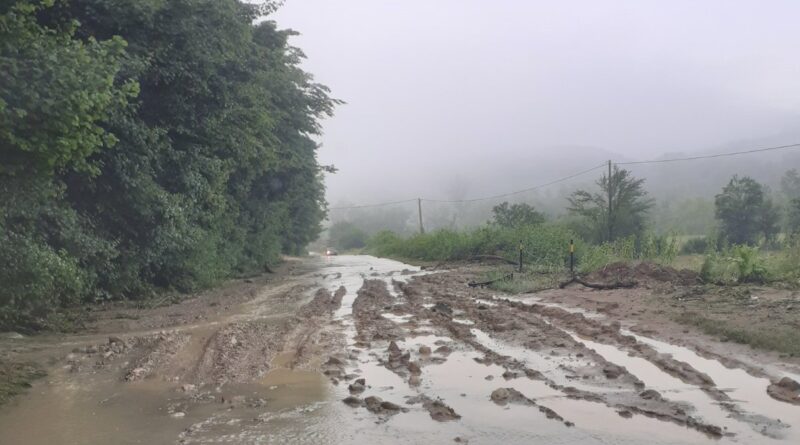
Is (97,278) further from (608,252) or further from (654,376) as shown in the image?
(608,252)

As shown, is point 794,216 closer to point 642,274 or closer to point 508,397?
point 642,274

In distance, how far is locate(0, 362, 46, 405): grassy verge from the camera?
20.1 ft

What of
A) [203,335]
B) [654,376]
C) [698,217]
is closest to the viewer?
[654,376]

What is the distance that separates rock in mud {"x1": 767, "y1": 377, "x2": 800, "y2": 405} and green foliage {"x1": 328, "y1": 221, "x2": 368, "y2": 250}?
3777 inches

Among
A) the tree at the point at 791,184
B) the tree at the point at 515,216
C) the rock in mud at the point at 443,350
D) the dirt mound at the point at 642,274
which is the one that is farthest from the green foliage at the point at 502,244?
the tree at the point at 791,184

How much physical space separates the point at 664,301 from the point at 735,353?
15.2ft

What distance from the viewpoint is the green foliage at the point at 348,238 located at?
105438 millimetres

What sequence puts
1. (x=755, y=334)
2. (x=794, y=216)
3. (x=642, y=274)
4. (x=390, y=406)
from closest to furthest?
(x=390, y=406), (x=755, y=334), (x=642, y=274), (x=794, y=216)

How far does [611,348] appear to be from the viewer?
8.02 m

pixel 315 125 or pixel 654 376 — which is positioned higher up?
pixel 315 125

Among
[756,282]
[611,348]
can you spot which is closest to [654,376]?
[611,348]

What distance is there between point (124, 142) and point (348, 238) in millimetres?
94235

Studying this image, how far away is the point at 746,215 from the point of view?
39.3 meters

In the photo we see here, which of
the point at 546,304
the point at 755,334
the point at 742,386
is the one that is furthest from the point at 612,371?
the point at 546,304
